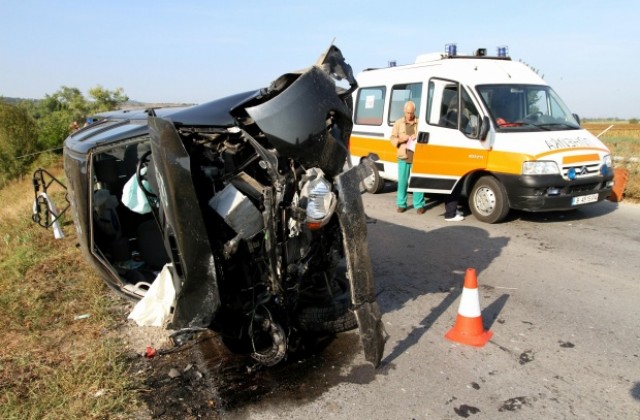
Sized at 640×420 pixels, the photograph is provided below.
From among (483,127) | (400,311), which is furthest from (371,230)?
(400,311)

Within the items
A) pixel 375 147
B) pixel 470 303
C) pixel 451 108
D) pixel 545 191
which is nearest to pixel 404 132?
pixel 451 108

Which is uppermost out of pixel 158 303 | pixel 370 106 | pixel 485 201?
pixel 370 106

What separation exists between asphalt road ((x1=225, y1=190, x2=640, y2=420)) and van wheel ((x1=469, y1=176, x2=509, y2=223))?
2.23ft

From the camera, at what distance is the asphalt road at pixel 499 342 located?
9.73 feet

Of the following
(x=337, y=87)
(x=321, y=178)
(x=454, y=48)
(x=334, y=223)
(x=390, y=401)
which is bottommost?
(x=390, y=401)

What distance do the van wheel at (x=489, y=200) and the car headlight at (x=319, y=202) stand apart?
494 cm

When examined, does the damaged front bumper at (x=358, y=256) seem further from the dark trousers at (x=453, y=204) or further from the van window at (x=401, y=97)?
the van window at (x=401, y=97)

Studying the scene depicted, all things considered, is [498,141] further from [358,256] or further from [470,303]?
[358,256]

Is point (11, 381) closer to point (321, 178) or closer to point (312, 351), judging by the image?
point (312, 351)

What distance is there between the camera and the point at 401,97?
8.86m

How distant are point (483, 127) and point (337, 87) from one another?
14.1 feet

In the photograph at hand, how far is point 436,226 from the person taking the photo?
7.30 meters

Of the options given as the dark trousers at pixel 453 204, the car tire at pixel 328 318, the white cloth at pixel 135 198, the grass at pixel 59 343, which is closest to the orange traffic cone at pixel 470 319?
the car tire at pixel 328 318

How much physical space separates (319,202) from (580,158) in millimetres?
5488
